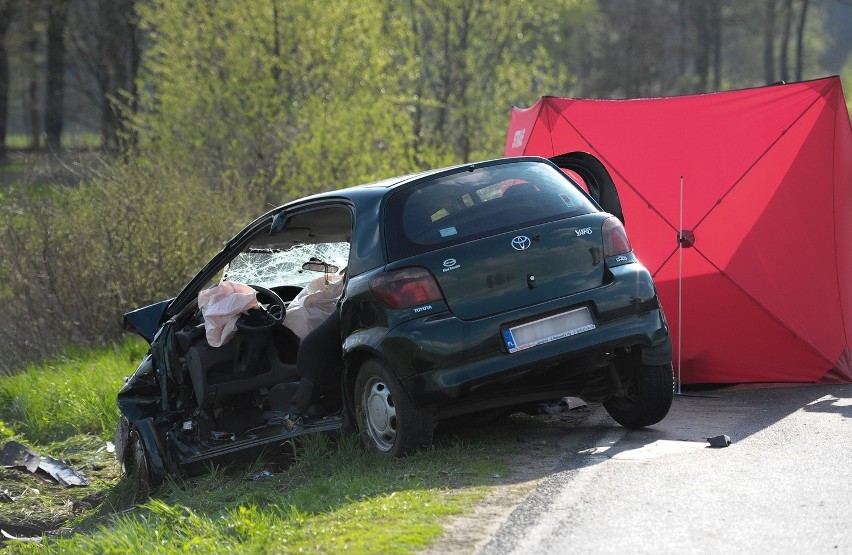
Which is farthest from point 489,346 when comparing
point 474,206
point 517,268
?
point 474,206

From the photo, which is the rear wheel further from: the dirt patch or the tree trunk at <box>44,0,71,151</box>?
the tree trunk at <box>44,0,71,151</box>

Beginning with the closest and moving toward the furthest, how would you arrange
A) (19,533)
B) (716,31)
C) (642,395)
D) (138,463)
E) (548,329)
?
(548,329) → (642,395) → (138,463) → (19,533) → (716,31)

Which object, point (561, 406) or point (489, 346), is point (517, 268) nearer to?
point (489, 346)

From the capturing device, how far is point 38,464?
9914 millimetres

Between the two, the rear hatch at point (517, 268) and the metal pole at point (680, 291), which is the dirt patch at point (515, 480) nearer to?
the rear hatch at point (517, 268)

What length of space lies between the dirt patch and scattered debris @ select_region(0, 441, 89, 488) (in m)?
3.78

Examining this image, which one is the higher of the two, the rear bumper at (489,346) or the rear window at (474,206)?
the rear window at (474,206)

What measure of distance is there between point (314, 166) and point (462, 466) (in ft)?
51.1

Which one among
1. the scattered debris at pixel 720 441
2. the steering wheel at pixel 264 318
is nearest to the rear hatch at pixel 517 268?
the scattered debris at pixel 720 441

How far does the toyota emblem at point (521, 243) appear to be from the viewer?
669 cm

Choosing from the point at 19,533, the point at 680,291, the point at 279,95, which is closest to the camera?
the point at 19,533

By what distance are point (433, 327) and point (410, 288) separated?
251 mm

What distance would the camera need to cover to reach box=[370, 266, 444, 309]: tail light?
6.57 metres

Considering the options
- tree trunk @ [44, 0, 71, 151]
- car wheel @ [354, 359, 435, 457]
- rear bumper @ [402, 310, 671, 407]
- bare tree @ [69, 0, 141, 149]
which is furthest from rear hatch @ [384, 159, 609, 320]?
bare tree @ [69, 0, 141, 149]
